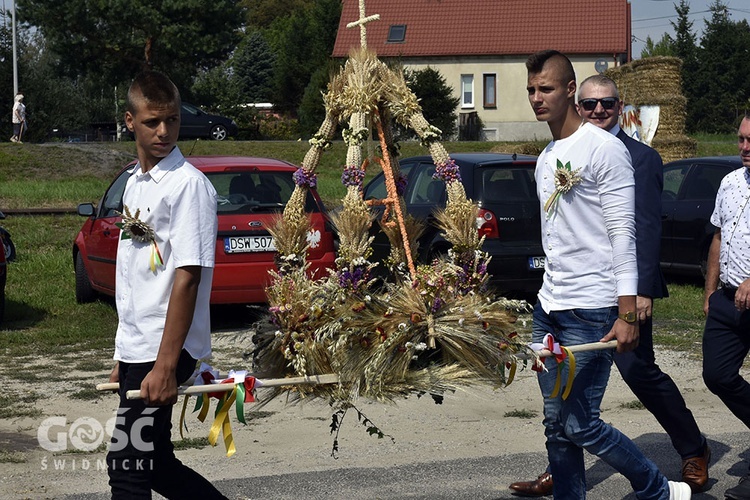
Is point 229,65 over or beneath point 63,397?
over

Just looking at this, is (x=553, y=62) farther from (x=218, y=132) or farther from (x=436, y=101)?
(x=436, y=101)

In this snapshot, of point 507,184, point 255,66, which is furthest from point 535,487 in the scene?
point 255,66

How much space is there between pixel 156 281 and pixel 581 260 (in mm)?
1796

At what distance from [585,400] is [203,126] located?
34.5 metres

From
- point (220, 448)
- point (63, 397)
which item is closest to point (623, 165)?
point (220, 448)

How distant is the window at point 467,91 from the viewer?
53.8m

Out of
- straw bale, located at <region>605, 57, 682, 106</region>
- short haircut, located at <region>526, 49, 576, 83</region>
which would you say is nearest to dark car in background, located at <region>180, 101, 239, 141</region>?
straw bale, located at <region>605, 57, 682, 106</region>

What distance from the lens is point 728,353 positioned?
572cm

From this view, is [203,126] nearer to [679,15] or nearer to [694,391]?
[694,391]

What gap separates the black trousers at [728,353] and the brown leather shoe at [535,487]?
1.00 meters

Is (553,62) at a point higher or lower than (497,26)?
lower

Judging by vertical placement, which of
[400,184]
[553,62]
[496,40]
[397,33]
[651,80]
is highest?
[397,33]

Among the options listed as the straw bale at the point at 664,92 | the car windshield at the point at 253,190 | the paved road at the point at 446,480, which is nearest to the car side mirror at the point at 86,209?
the car windshield at the point at 253,190

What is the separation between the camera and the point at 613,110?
548cm
